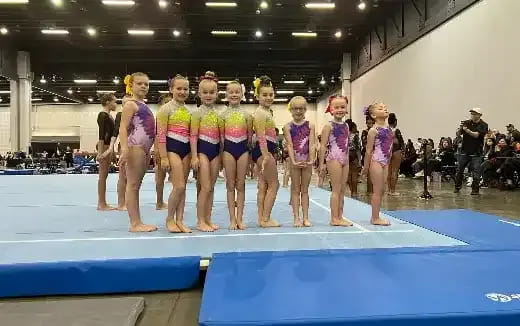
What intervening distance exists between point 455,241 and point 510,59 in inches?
339

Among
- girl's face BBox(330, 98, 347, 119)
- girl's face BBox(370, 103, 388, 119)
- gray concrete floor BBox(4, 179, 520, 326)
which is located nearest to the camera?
gray concrete floor BBox(4, 179, 520, 326)

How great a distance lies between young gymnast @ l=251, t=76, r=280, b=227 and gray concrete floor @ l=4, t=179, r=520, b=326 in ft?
5.87

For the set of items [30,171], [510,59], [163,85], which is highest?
[163,85]

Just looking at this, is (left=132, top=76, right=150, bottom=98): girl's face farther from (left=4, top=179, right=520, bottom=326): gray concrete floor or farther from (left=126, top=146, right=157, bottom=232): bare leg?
(left=4, top=179, right=520, bottom=326): gray concrete floor

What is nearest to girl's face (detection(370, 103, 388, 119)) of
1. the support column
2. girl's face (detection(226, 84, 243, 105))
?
girl's face (detection(226, 84, 243, 105))

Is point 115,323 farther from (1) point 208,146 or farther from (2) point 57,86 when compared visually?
(2) point 57,86

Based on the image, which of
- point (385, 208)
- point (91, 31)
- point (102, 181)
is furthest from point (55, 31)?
point (385, 208)

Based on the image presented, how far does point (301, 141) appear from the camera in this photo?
483 centimetres

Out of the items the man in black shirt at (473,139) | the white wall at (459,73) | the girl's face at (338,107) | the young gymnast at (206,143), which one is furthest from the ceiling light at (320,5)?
the young gymnast at (206,143)

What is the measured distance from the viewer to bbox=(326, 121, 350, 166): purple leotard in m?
4.90

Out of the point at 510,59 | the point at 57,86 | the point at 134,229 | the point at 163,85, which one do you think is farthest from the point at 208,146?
the point at 57,86

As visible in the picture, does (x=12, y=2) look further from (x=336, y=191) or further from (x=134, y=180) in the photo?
(x=336, y=191)

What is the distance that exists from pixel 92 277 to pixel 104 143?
3.51m

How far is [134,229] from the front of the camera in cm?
442
